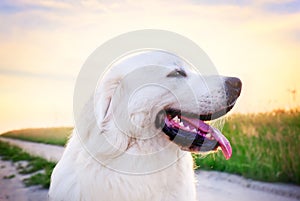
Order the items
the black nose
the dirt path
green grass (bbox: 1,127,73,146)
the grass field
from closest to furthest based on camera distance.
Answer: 1. the black nose
2. the dirt path
3. green grass (bbox: 1,127,73,146)
4. the grass field

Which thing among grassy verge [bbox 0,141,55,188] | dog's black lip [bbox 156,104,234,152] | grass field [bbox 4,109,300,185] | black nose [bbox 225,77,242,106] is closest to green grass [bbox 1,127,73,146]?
grass field [bbox 4,109,300,185]

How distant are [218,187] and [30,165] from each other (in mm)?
1678

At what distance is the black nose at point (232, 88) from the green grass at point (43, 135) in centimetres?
199

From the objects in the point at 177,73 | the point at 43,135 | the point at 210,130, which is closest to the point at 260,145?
the point at 43,135

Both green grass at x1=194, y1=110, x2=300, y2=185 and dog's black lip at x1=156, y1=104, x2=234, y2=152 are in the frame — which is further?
green grass at x1=194, y1=110, x2=300, y2=185

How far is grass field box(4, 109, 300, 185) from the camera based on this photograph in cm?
453

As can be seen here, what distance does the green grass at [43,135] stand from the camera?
3.85 m

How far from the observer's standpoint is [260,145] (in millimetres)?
4984

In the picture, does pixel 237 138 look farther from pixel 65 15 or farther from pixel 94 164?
pixel 94 164

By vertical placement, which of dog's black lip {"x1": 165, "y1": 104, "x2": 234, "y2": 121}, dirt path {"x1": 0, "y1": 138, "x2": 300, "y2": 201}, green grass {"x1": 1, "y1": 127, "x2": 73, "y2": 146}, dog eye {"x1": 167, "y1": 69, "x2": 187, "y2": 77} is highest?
dog eye {"x1": 167, "y1": 69, "x2": 187, "y2": 77}

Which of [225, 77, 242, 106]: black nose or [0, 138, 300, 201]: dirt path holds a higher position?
[225, 77, 242, 106]: black nose

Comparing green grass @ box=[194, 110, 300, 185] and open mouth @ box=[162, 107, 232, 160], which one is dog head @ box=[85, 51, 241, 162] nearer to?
open mouth @ box=[162, 107, 232, 160]

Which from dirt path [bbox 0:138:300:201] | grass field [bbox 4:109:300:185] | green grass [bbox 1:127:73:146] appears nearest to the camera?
dirt path [bbox 0:138:300:201]

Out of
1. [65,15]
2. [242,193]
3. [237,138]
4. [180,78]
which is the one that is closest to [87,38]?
[65,15]
